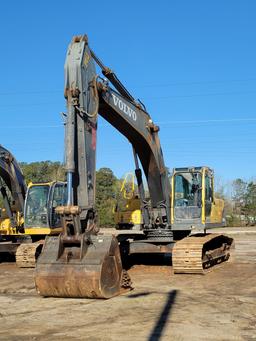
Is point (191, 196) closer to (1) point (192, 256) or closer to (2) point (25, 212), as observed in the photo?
(1) point (192, 256)

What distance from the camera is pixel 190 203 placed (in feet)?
45.2

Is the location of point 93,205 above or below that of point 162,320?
above

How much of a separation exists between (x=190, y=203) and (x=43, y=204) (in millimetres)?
4715

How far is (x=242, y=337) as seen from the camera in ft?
20.7

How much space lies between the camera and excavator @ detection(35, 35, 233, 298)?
28.5 feet

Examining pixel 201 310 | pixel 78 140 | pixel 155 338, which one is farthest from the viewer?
pixel 78 140

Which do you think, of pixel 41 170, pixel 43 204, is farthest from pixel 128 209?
Result: pixel 41 170

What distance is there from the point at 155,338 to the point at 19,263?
30.7ft

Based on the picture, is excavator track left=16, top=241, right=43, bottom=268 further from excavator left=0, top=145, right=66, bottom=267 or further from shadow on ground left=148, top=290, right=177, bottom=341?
shadow on ground left=148, top=290, right=177, bottom=341

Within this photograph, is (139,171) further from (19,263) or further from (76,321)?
(76,321)

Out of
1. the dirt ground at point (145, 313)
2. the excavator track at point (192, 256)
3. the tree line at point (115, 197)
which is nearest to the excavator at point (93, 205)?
the excavator track at point (192, 256)

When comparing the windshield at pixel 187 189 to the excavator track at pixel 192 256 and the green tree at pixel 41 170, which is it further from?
the green tree at pixel 41 170

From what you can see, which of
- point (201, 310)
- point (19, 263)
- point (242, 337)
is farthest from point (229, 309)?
point (19, 263)

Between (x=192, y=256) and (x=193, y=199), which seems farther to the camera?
(x=193, y=199)
